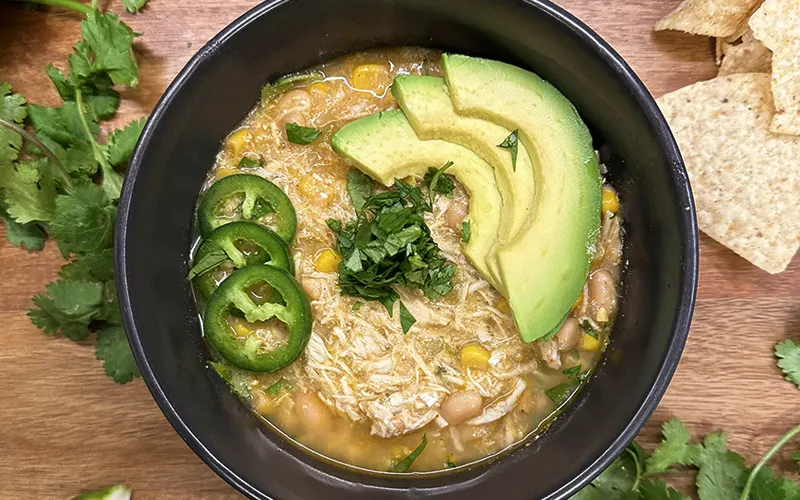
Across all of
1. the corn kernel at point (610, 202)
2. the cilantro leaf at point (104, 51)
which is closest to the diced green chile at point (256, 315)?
the cilantro leaf at point (104, 51)

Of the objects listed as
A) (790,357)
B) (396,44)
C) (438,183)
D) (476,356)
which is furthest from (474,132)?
(790,357)

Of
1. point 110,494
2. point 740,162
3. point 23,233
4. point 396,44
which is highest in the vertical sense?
point 396,44

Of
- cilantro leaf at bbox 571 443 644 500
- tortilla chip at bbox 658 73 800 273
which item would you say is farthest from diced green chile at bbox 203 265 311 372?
tortilla chip at bbox 658 73 800 273

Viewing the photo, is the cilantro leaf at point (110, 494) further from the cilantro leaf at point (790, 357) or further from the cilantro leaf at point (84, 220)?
the cilantro leaf at point (790, 357)

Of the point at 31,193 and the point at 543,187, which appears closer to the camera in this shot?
the point at 543,187

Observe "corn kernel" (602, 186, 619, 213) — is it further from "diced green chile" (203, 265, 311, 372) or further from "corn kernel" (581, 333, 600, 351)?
"diced green chile" (203, 265, 311, 372)

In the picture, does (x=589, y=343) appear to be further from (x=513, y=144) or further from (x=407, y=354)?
(x=513, y=144)

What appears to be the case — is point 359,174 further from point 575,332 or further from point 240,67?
point 575,332
